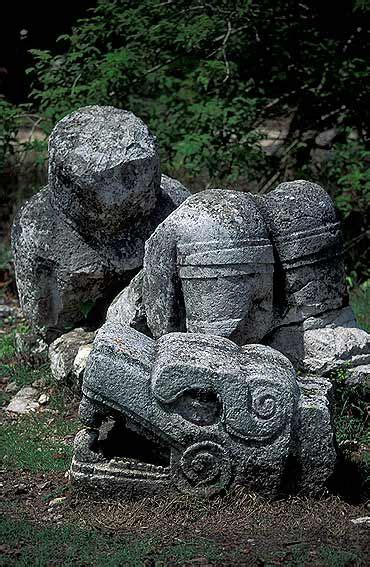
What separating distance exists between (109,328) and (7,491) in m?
0.96

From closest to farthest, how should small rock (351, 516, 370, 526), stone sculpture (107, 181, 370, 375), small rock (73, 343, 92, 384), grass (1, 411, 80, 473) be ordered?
small rock (351, 516, 370, 526)
stone sculpture (107, 181, 370, 375)
grass (1, 411, 80, 473)
small rock (73, 343, 92, 384)

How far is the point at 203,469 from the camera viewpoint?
4258mm

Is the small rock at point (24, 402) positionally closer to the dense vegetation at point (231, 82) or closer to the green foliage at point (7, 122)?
the dense vegetation at point (231, 82)

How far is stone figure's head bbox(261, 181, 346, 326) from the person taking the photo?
481 cm

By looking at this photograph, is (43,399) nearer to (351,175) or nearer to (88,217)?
(88,217)

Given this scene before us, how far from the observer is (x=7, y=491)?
15.5 ft

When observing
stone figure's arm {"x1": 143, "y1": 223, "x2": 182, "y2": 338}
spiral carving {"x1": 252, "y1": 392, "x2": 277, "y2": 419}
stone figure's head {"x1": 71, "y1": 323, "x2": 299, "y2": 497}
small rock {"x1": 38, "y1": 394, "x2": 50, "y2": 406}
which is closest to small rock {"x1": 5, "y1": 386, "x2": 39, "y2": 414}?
small rock {"x1": 38, "y1": 394, "x2": 50, "y2": 406}

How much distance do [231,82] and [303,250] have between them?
4545 millimetres

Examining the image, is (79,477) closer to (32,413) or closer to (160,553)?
(160,553)

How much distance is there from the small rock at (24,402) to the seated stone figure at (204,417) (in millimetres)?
1643

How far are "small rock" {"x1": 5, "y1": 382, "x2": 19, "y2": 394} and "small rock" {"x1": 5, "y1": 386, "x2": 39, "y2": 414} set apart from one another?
2.2 inches

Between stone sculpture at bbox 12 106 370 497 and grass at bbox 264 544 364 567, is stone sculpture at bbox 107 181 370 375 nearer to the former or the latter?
stone sculpture at bbox 12 106 370 497

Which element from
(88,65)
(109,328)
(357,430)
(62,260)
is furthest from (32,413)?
(88,65)

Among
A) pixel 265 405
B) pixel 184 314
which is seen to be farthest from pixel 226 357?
pixel 184 314
